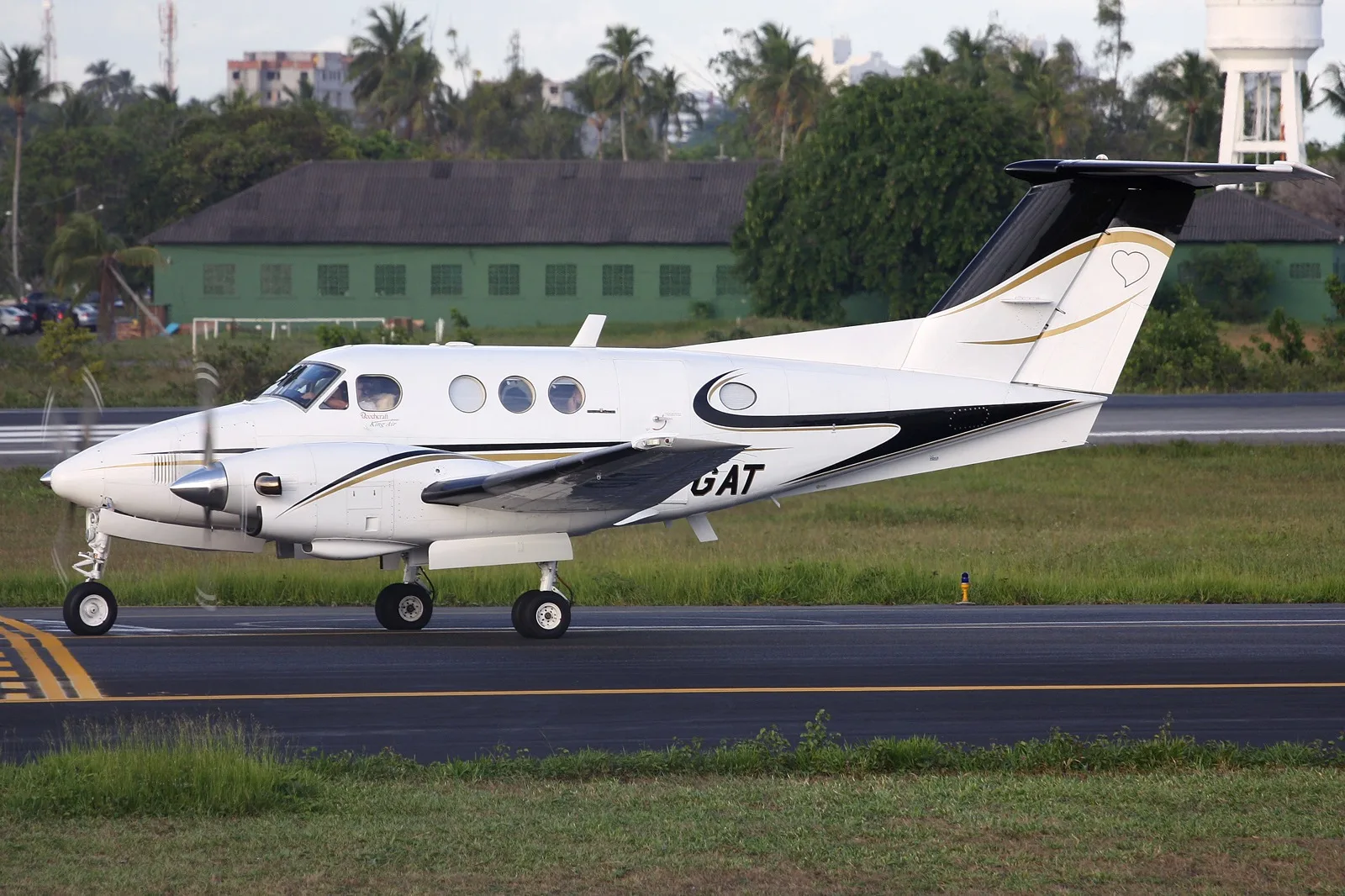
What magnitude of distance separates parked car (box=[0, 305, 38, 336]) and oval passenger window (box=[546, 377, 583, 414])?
6641 centimetres

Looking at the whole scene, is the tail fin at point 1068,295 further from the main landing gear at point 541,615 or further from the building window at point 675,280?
the building window at point 675,280

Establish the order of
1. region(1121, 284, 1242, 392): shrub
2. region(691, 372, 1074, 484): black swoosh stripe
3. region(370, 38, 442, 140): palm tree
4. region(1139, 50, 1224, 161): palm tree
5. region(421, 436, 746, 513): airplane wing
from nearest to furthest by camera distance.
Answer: region(421, 436, 746, 513): airplane wing, region(691, 372, 1074, 484): black swoosh stripe, region(1121, 284, 1242, 392): shrub, region(1139, 50, 1224, 161): palm tree, region(370, 38, 442, 140): palm tree

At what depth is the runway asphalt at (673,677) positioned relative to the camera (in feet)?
40.2

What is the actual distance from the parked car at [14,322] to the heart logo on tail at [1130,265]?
68.0 m

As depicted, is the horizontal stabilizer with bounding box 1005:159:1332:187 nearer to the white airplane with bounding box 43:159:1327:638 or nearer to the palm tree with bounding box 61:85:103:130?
the white airplane with bounding box 43:159:1327:638

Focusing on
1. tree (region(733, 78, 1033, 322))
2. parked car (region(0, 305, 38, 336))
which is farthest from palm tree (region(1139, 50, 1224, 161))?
parked car (region(0, 305, 38, 336))

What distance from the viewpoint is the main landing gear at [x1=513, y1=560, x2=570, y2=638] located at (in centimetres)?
1656

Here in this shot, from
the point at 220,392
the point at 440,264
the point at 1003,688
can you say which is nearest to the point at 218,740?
the point at 1003,688

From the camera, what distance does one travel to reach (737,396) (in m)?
17.6

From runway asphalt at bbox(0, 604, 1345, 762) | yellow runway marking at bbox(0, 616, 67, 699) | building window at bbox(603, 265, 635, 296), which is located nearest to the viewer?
runway asphalt at bbox(0, 604, 1345, 762)

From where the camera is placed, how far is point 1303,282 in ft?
226

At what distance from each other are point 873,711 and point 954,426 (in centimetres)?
602

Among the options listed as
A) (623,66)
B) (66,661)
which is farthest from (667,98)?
(66,661)

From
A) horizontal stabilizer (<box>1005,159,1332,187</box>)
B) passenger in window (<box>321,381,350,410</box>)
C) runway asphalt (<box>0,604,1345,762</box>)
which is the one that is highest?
horizontal stabilizer (<box>1005,159,1332,187</box>)
